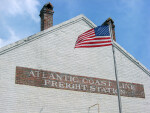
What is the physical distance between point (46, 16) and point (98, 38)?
4862 millimetres

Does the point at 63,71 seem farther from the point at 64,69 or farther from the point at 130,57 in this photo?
the point at 130,57

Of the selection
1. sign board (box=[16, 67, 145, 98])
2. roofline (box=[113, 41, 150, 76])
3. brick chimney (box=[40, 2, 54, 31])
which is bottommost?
sign board (box=[16, 67, 145, 98])

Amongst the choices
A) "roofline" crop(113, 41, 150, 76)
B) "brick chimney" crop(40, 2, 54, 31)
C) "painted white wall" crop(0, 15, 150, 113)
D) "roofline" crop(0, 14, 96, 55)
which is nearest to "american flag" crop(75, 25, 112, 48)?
"painted white wall" crop(0, 15, 150, 113)

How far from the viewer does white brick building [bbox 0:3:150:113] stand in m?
13.3

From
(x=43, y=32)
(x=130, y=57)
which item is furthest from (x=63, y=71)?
(x=130, y=57)

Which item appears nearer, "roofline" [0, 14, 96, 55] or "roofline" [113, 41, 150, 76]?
"roofline" [0, 14, 96, 55]

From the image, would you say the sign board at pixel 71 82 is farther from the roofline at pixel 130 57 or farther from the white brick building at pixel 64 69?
the roofline at pixel 130 57

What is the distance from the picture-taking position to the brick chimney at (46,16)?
16.9 meters

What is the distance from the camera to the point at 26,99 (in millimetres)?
13336

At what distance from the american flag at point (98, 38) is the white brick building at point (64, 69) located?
194cm

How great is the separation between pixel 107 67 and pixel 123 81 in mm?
1400

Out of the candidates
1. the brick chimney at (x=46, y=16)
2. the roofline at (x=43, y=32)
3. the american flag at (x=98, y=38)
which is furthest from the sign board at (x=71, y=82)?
the brick chimney at (x=46, y=16)

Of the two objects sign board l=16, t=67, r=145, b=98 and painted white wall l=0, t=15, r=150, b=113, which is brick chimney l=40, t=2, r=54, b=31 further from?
sign board l=16, t=67, r=145, b=98

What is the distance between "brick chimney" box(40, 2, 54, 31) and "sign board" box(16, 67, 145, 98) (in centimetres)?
368
